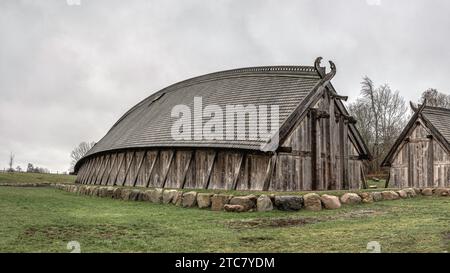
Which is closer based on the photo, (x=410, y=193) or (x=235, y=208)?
(x=235, y=208)

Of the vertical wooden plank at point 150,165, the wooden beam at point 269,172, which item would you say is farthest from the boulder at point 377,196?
the vertical wooden plank at point 150,165

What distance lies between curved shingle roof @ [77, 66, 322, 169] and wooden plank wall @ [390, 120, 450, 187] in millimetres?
9554

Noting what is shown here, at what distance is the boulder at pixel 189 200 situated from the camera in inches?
675

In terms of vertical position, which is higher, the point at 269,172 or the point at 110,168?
the point at 110,168

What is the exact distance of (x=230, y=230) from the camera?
446 inches

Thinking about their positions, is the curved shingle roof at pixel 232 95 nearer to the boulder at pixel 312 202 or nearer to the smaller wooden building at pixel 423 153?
the boulder at pixel 312 202

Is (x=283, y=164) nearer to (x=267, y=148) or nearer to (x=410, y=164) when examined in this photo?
(x=267, y=148)

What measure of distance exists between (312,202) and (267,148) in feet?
11.6

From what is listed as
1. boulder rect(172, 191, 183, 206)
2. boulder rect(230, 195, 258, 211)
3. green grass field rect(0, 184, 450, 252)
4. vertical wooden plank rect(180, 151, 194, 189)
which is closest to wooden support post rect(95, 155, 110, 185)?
vertical wooden plank rect(180, 151, 194, 189)

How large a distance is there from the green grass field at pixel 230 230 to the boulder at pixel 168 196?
1996 mm

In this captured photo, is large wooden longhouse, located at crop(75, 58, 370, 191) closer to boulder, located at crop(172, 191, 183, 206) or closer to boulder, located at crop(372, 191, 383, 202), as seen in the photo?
boulder, located at crop(172, 191, 183, 206)

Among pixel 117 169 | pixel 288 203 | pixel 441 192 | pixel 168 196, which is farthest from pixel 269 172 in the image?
pixel 117 169

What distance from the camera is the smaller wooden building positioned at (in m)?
25.7
